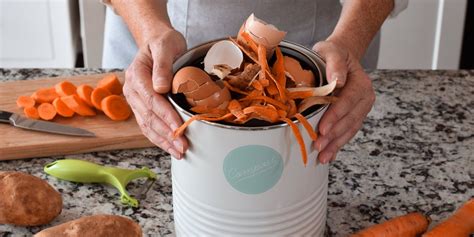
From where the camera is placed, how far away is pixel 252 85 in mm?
891

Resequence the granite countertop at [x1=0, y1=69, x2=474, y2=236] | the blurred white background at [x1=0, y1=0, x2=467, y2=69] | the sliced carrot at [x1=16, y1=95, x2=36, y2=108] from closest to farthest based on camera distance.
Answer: the granite countertop at [x1=0, y1=69, x2=474, y2=236] → the sliced carrot at [x1=16, y1=95, x2=36, y2=108] → the blurred white background at [x1=0, y1=0, x2=467, y2=69]

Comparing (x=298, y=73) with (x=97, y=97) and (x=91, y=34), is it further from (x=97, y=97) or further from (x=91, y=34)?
(x=91, y=34)

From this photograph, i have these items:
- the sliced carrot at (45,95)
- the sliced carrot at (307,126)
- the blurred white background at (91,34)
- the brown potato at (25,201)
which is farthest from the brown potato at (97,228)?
the blurred white background at (91,34)

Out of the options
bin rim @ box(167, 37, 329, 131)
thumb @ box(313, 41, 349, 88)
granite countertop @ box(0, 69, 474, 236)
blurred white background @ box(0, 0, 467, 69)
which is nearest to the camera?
bin rim @ box(167, 37, 329, 131)

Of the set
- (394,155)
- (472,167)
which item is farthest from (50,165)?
(472,167)

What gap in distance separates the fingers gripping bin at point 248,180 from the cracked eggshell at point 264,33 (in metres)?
0.07

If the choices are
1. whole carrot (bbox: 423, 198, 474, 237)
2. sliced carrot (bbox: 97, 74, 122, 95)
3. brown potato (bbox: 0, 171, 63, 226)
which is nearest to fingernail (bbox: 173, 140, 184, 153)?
brown potato (bbox: 0, 171, 63, 226)

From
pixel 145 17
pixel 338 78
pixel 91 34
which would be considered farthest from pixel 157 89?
pixel 91 34

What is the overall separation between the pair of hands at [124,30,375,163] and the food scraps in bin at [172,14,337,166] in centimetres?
3

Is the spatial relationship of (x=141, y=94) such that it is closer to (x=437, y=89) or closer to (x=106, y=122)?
(x=106, y=122)

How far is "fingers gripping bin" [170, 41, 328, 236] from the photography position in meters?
0.87

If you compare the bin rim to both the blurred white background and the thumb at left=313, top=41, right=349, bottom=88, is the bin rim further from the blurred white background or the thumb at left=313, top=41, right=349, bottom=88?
the blurred white background

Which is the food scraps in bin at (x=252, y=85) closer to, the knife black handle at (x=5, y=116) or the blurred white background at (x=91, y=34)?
the knife black handle at (x=5, y=116)

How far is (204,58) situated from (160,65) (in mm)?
55
